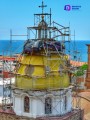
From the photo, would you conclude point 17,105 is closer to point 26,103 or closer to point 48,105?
point 26,103

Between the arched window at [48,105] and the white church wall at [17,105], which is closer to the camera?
the arched window at [48,105]

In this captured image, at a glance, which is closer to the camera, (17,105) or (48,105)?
(48,105)

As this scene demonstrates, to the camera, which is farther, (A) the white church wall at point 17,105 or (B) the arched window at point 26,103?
(A) the white church wall at point 17,105

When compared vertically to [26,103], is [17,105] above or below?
below

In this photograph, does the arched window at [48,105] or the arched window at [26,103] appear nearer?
the arched window at [48,105]

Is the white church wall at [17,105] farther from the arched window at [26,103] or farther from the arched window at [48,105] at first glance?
the arched window at [48,105]

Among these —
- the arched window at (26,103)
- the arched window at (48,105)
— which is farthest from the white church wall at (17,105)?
the arched window at (48,105)

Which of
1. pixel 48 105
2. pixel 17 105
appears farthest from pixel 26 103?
pixel 48 105

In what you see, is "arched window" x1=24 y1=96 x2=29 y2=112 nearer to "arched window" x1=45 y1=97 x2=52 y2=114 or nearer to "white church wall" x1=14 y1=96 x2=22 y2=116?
"white church wall" x1=14 y1=96 x2=22 y2=116

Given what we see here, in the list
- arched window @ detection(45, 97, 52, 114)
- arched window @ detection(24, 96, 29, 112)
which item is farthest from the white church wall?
arched window @ detection(45, 97, 52, 114)

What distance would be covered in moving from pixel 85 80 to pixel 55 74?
80.9 ft

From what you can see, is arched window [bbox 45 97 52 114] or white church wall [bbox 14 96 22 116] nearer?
arched window [bbox 45 97 52 114]

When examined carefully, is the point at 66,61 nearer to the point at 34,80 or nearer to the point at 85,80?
the point at 34,80

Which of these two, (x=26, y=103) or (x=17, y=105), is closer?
(x=26, y=103)
